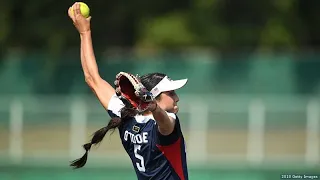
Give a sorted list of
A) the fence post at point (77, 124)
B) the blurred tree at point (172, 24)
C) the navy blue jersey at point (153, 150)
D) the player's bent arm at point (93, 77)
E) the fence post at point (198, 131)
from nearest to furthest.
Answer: the navy blue jersey at point (153, 150) < the player's bent arm at point (93, 77) < the fence post at point (198, 131) < the fence post at point (77, 124) < the blurred tree at point (172, 24)

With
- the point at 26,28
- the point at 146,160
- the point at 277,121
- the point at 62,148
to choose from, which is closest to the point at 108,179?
the point at 146,160

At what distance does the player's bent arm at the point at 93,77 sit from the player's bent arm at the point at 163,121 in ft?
2.58

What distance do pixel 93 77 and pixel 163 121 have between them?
3.50ft

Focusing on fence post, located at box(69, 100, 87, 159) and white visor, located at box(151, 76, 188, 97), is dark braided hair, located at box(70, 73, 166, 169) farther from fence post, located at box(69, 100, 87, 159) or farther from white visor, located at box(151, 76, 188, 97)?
fence post, located at box(69, 100, 87, 159)

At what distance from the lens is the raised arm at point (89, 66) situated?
16.5 ft

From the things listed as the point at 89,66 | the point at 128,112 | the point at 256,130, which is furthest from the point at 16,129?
the point at 128,112

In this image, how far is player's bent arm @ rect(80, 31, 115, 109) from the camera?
500 centimetres

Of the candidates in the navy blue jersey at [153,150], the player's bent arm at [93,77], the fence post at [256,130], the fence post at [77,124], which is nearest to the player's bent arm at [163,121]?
the navy blue jersey at [153,150]

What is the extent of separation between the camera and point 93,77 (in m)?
5.08

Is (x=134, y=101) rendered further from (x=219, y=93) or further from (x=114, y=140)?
(x=219, y=93)

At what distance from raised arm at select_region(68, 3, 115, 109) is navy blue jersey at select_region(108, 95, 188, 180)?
1.53 feet

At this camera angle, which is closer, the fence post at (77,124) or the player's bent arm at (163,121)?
the player's bent arm at (163,121)

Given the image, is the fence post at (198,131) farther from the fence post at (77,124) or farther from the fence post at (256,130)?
the fence post at (77,124)

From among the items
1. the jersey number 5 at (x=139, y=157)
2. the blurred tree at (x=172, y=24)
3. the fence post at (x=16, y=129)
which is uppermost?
the blurred tree at (x=172, y=24)
